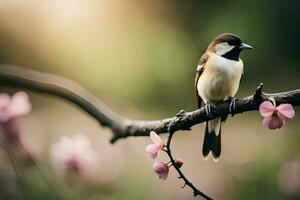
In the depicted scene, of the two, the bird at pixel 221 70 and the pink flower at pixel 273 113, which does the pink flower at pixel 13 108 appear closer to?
the bird at pixel 221 70

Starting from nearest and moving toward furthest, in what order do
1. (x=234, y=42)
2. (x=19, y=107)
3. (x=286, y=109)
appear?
(x=286, y=109) → (x=234, y=42) → (x=19, y=107)

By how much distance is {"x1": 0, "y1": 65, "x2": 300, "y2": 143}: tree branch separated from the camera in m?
0.48

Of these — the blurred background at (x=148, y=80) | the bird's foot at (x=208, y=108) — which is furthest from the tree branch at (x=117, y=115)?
the blurred background at (x=148, y=80)

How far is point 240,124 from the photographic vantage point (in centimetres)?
147

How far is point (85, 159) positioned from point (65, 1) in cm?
65

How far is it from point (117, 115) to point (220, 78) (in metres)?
0.20

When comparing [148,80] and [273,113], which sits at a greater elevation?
[148,80]

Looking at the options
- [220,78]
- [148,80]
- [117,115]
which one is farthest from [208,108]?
[148,80]

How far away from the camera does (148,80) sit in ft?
5.07

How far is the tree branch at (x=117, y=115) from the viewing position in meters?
0.48

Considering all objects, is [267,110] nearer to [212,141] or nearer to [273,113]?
[273,113]

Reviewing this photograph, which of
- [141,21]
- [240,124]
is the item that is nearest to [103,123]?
[240,124]

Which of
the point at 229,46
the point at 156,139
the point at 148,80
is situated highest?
the point at 148,80

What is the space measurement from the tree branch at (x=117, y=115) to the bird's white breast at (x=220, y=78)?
28 millimetres
